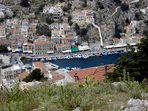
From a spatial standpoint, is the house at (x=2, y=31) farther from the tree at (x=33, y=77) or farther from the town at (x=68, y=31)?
the tree at (x=33, y=77)

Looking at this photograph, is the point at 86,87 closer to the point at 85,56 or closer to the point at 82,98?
the point at 82,98

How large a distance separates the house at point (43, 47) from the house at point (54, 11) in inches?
285

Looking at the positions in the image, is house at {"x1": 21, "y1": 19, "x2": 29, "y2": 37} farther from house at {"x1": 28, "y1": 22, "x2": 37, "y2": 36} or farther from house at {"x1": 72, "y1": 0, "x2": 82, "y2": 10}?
house at {"x1": 72, "y1": 0, "x2": 82, "y2": 10}

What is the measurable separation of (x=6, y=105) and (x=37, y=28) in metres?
62.6

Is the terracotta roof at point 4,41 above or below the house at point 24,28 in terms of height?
below

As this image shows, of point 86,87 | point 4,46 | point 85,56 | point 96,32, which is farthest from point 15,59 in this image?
point 86,87

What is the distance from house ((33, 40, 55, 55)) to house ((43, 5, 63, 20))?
7.23m

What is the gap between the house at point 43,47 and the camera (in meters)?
61.4

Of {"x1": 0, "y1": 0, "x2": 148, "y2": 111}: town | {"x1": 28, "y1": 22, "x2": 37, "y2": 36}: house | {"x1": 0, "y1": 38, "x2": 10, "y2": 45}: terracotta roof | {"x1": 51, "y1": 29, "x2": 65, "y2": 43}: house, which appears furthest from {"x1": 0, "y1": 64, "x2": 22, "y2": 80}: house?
{"x1": 28, "y1": 22, "x2": 37, "y2": 36}: house

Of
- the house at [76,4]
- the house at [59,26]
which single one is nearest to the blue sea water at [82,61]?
the house at [59,26]

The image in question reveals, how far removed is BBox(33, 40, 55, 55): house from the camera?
2416 inches

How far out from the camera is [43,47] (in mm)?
62062

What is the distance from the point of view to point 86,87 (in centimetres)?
399

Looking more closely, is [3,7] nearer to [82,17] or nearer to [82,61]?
[82,17]
